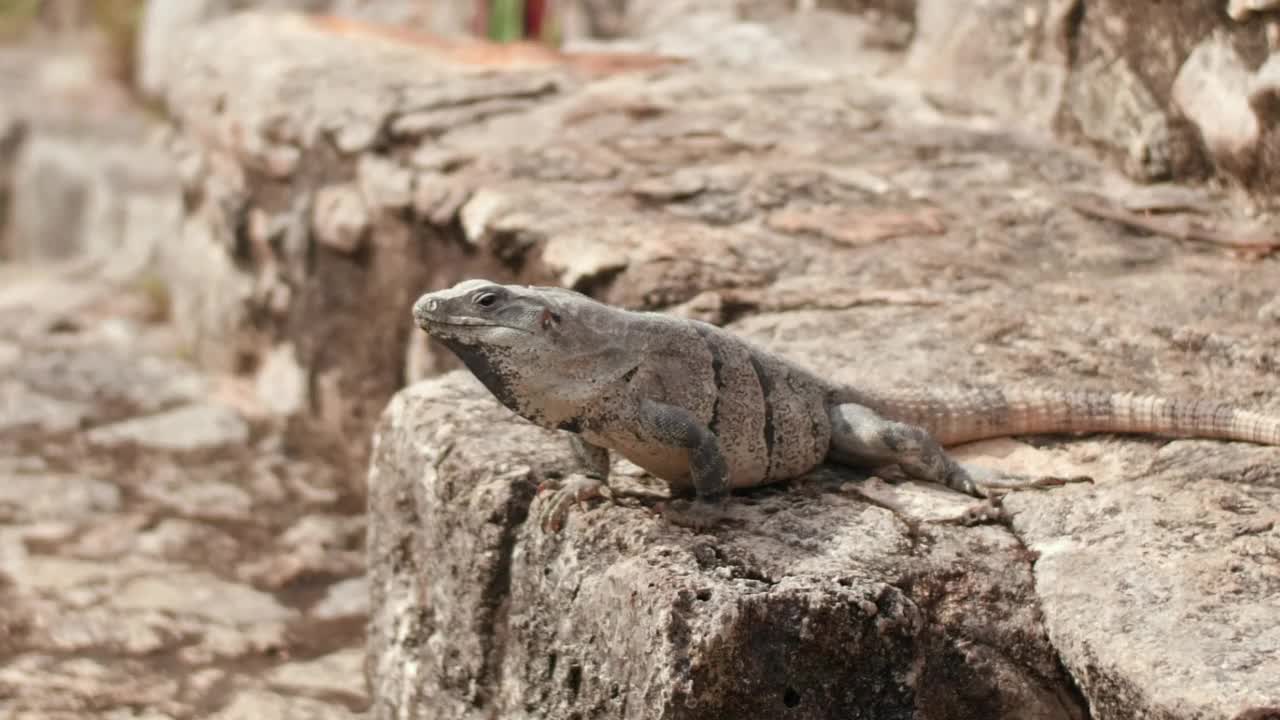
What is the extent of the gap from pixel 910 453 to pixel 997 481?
0.19m

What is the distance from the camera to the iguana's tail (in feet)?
10.8

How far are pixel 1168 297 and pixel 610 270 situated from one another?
150 centimetres

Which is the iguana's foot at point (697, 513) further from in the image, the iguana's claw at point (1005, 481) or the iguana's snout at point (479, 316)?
the iguana's claw at point (1005, 481)

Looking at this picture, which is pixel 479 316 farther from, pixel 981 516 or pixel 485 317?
pixel 981 516

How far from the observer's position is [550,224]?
469 centimetres

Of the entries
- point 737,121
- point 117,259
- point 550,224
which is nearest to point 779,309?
point 550,224

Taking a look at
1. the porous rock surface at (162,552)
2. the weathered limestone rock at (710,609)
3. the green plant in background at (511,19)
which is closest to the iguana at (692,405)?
the weathered limestone rock at (710,609)

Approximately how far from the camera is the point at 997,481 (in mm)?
3166

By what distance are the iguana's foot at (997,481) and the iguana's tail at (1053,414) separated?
19cm

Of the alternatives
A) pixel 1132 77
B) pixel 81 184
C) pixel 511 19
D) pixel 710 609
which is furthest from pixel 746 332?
pixel 81 184

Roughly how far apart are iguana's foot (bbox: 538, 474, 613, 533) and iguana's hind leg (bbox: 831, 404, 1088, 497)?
20.3 inches

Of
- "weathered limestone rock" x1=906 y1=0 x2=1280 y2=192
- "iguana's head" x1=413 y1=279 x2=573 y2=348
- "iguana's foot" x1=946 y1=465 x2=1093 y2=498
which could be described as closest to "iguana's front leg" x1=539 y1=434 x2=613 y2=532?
"iguana's head" x1=413 y1=279 x2=573 y2=348

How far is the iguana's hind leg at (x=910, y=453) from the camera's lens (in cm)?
315

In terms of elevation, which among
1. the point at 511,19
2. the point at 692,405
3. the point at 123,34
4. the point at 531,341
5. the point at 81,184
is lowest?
the point at 81,184
